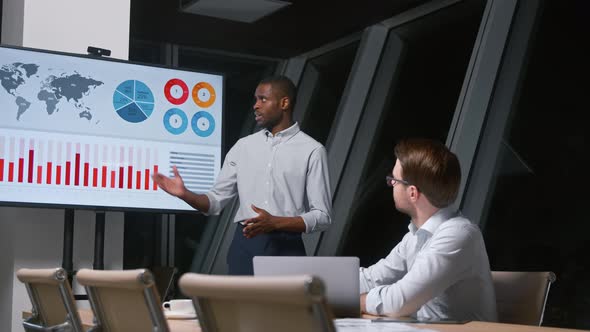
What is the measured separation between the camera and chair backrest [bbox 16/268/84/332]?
2080 millimetres

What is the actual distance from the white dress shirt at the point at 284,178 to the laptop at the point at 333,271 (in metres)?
1.54

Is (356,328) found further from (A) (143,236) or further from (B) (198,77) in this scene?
(A) (143,236)

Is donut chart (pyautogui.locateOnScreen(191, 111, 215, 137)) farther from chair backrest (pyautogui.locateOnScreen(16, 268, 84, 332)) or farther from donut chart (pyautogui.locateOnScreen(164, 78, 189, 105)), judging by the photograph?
chair backrest (pyautogui.locateOnScreen(16, 268, 84, 332))

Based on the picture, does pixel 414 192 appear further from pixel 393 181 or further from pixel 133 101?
pixel 133 101

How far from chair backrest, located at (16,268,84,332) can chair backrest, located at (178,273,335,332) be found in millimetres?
815

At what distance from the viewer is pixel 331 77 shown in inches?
279

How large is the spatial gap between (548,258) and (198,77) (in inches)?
92.9

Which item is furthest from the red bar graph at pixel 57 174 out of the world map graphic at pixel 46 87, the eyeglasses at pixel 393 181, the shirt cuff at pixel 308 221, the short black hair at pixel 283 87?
the eyeglasses at pixel 393 181

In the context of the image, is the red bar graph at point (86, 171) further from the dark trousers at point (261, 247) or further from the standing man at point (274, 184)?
the dark trousers at point (261, 247)

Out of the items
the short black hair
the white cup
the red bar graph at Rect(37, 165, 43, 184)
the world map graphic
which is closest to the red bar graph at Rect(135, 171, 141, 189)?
the world map graphic

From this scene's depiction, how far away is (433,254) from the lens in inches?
93.7

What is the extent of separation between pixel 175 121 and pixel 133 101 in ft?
0.89

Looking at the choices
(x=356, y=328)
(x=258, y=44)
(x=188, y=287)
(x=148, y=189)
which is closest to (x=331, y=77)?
(x=258, y=44)

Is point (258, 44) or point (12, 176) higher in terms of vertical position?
point (258, 44)
